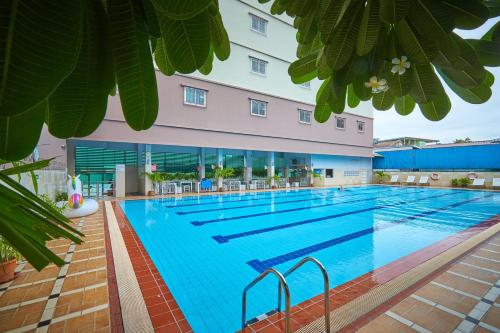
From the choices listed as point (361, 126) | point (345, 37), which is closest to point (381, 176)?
point (361, 126)

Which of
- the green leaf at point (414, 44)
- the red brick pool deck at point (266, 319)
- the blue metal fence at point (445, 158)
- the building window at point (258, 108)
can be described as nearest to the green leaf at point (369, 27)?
the green leaf at point (414, 44)

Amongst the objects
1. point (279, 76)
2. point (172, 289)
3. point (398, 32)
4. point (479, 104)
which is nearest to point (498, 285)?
point (479, 104)

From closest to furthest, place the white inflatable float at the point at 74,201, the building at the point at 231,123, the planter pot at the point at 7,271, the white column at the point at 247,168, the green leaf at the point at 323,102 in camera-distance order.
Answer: the green leaf at the point at 323,102, the planter pot at the point at 7,271, the white inflatable float at the point at 74,201, the building at the point at 231,123, the white column at the point at 247,168

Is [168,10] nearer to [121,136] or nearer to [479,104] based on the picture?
[479,104]

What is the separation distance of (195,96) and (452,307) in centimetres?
1349

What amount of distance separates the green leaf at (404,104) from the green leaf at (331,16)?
0.74m

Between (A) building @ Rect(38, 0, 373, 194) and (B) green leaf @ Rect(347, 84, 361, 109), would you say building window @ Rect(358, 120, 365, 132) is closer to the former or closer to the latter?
(A) building @ Rect(38, 0, 373, 194)

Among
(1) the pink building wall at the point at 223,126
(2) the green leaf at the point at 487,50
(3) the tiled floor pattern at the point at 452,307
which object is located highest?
(1) the pink building wall at the point at 223,126

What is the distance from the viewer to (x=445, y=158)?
2050 centimetres

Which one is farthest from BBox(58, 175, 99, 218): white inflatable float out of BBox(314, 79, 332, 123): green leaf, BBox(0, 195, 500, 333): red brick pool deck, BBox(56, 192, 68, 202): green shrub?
BBox(314, 79, 332, 123): green leaf

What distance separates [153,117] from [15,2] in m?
0.37

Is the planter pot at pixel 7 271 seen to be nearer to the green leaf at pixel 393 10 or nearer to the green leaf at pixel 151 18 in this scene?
the green leaf at pixel 151 18

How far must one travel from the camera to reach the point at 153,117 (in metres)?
0.67

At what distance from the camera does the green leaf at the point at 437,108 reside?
4.19ft
